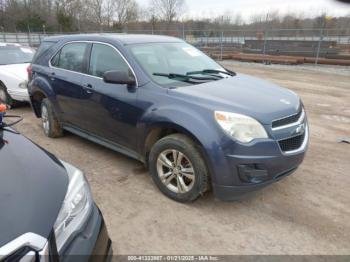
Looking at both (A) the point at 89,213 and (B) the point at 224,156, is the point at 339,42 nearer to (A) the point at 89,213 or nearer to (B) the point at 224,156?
(B) the point at 224,156

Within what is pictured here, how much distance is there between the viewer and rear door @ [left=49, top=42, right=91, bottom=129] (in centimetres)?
436

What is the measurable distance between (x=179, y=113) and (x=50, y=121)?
2997 mm

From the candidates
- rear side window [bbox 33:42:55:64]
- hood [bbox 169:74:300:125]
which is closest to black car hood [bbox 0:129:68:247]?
hood [bbox 169:74:300:125]

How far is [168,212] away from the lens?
3.19 m

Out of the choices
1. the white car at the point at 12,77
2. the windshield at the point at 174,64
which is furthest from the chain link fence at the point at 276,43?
the white car at the point at 12,77

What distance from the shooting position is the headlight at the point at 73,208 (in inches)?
66.6

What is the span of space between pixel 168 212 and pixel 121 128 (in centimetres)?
121

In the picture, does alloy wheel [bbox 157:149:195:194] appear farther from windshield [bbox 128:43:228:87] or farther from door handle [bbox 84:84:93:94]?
door handle [bbox 84:84:93:94]

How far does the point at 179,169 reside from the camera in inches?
129

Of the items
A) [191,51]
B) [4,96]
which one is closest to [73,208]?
[191,51]

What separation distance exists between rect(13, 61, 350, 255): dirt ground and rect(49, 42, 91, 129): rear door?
60 cm

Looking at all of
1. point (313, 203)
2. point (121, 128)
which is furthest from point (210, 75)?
point (313, 203)

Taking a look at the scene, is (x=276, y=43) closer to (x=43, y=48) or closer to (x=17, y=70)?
(x=17, y=70)

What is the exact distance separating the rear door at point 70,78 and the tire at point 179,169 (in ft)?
5.16
